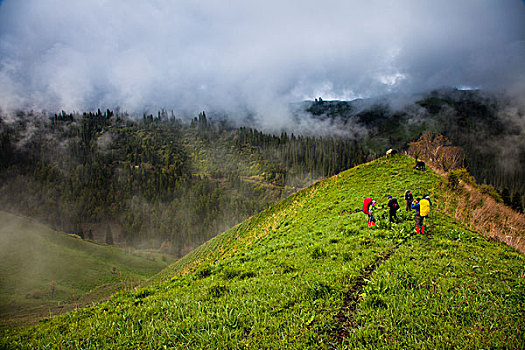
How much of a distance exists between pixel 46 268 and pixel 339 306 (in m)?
131

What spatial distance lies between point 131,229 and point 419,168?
207m

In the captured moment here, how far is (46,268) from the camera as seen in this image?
3671 inches

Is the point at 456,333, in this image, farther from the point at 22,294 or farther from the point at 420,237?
the point at 22,294

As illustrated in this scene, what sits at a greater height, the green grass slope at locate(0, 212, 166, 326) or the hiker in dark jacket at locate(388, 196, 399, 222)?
the hiker in dark jacket at locate(388, 196, 399, 222)

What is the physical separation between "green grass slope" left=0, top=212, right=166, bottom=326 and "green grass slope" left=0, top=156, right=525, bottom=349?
80.6m

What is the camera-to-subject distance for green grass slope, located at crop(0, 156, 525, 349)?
4977mm

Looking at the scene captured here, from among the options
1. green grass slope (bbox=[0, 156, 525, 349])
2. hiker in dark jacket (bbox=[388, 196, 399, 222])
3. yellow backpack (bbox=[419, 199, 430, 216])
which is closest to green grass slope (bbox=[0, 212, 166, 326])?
green grass slope (bbox=[0, 156, 525, 349])

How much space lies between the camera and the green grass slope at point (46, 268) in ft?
250

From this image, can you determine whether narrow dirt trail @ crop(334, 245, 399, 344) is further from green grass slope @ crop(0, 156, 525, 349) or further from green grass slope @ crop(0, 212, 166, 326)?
green grass slope @ crop(0, 212, 166, 326)

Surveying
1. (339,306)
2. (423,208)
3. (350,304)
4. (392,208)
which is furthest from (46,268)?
(423,208)

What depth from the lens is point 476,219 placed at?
14781 millimetres

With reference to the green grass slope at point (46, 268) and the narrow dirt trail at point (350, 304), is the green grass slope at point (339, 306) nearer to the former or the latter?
the narrow dirt trail at point (350, 304)

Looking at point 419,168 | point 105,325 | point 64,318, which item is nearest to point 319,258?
point 105,325

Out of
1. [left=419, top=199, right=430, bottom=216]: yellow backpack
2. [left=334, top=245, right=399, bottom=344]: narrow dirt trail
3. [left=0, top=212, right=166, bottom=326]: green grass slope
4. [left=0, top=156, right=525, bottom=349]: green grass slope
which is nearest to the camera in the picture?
[left=0, top=156, right=525, bottom=349]: green grass slope
